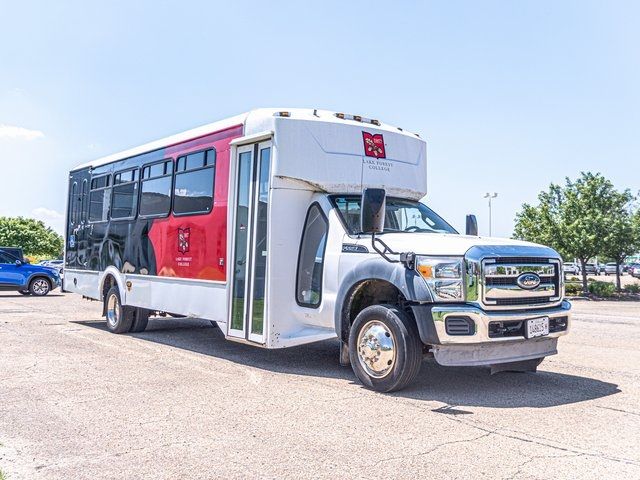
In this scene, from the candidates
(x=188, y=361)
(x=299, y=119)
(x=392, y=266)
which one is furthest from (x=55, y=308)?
(x=392, y=266)

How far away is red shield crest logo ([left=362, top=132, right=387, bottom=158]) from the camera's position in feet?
26.2

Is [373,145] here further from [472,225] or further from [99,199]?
[99,199]

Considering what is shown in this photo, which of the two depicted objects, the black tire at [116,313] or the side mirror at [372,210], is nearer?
the side mirror at [372,210]

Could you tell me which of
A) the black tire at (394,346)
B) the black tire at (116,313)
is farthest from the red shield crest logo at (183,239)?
the black tire at (394,346)

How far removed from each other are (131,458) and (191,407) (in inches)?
56.8

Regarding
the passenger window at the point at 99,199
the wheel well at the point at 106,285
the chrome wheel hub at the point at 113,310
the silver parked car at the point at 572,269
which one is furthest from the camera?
the silver parked car at the point at 572,269

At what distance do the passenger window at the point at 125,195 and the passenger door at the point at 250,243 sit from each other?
348 cm

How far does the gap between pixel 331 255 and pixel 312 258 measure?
0.39m

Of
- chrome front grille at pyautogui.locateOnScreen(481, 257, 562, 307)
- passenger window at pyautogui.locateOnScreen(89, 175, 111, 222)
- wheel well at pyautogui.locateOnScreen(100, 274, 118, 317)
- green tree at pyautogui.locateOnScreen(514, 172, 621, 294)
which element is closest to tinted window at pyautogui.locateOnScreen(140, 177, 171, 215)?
passenger window at pyautogui.locateOnScreen(89, 175, 111, 222)

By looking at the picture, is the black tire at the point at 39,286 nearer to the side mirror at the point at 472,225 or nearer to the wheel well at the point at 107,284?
the wheel well at the point at 107,284

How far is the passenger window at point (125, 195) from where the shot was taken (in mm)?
11047

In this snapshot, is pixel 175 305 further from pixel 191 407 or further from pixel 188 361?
pixel 191 407

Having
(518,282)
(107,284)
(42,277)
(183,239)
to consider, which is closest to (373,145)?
(518,282)

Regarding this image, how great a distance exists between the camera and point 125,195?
1138cm
